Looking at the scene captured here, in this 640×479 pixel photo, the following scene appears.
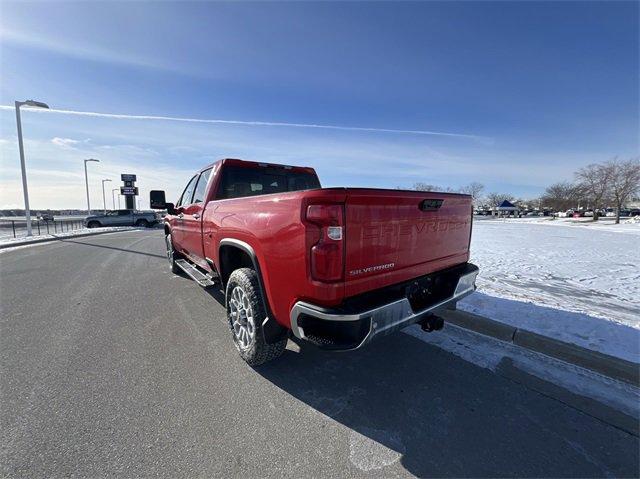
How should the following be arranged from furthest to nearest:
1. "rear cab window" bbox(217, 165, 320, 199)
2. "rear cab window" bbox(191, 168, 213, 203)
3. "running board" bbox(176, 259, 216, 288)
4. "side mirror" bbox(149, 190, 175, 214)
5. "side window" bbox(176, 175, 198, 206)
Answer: "side mirror" bbox(149, 190, 175, 214) → "side window" bbox(176, 175, 198, 206) → "rear cab window" bbox(191, 168, 213, 203) → "rear cab window" bbox(217, 165, 320, 199) → "running board" bbox(176, 259, 216, 288)

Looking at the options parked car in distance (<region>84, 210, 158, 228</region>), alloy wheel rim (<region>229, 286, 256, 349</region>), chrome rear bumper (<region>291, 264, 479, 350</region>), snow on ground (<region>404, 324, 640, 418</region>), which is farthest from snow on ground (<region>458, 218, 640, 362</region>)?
parked car in distance (<region>84, 210, 158, 228</region>)

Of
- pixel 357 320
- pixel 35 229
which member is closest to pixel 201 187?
pixel 357 320

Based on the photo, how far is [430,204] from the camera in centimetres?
277

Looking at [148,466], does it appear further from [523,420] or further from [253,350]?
[523,420]

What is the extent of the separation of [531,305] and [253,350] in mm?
3975

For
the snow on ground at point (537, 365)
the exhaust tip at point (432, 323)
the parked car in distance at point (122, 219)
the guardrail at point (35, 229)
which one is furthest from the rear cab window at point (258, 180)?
the parked car in distance at point (122, 219)

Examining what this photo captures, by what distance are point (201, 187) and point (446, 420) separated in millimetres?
4422

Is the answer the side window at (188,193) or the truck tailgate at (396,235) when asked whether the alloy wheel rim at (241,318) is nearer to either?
the truck tailgate at (396,235)

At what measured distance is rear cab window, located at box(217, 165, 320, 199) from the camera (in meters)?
4.26

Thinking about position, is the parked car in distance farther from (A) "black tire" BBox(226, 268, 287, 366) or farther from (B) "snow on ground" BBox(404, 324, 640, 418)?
(B) "snow on ground" BBox(404, 324, 640, 418)

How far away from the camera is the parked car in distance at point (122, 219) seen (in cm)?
2888

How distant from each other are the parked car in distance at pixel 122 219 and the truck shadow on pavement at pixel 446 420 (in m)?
33.3

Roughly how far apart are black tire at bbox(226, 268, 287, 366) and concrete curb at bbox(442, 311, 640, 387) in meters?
2.51

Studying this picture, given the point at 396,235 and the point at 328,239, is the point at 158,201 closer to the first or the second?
the point at 328,239
